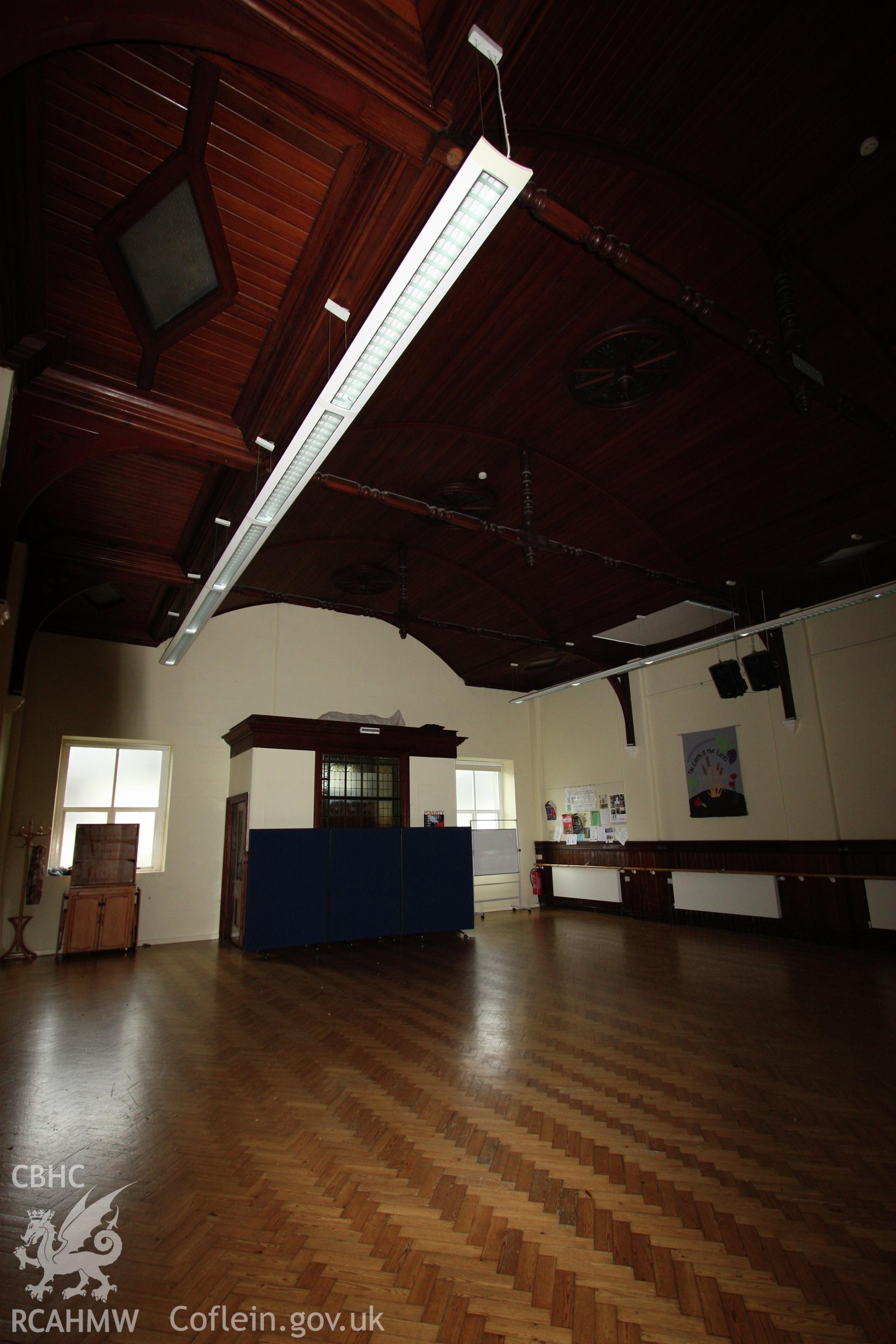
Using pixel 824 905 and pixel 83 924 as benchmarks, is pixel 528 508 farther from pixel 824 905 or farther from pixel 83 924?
pixel 83 924

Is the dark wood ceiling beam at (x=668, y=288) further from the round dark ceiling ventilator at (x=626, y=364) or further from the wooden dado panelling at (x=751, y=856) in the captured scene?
the wooden dado panelling at (x=751, y=856)

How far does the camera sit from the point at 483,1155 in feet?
9.66

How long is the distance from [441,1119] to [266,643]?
28.4 ft

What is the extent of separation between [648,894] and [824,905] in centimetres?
306

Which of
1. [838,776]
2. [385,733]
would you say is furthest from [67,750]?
[838,776]

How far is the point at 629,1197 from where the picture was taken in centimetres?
258

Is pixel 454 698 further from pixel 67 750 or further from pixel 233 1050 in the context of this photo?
pixel 233 1050

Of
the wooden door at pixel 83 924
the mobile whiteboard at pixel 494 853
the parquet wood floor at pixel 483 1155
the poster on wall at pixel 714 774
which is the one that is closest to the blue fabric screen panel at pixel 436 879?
the mobile whiteboard at pixel 494 853

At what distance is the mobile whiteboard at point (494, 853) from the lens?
39.0 ft

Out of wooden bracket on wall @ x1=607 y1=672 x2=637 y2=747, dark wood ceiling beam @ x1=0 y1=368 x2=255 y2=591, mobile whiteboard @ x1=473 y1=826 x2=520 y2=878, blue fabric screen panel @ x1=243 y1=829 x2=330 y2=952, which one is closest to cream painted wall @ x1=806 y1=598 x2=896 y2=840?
wooden bracket on wall @ x1=607 y1=672 x2=637 y2=747

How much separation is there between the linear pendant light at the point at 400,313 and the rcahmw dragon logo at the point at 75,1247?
3.92 meters

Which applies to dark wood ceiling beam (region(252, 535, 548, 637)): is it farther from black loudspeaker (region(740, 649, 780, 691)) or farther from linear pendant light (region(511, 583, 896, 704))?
black loudspeaker (region(740, 649, 780, 691))

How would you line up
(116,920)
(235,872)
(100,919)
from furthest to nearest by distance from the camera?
1. (235,872)
2. (116,920)
3. (100,919)

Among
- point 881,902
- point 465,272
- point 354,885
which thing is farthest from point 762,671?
point 465,272
